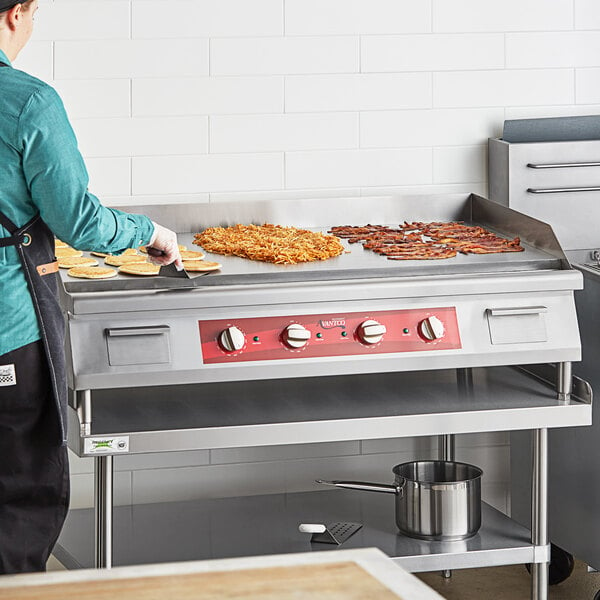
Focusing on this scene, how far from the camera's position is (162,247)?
7.82 feet

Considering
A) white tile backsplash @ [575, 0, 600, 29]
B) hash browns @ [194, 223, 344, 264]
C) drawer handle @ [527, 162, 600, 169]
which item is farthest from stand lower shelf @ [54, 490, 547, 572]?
white tile backsplash @ [575, 0, 600, 29]

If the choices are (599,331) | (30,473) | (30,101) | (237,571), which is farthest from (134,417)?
(237,571)

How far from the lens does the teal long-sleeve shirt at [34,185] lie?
2096 mm

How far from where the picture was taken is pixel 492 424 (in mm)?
2695

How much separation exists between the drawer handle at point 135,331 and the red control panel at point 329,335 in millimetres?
91

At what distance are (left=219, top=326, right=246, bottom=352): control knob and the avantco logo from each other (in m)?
0.21

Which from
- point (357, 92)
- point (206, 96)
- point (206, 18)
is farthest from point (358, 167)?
point (206, 18)

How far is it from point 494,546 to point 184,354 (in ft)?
3.40

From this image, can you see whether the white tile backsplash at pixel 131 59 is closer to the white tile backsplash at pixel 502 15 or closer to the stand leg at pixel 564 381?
the white tile backsplash at pixel 502 15

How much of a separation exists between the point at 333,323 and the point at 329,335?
3 centimetres

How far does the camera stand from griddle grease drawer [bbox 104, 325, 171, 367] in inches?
98.3

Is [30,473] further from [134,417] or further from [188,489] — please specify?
[188,489]

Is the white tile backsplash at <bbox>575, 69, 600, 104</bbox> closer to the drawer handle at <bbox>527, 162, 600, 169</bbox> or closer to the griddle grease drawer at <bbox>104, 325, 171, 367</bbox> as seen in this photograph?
the drawer handle at <bbox>527, 162, 600, 169</bbox>

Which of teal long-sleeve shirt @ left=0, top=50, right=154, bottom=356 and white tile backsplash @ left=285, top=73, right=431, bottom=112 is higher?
white tile backsplash @ left=285, top=73, right=431, bottom=112
